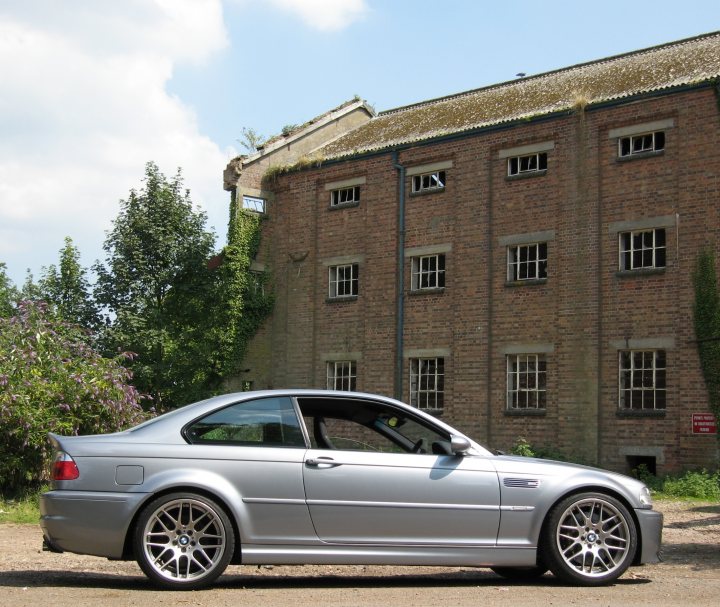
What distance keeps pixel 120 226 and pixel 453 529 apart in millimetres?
28509

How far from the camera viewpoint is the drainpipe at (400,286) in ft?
92.0

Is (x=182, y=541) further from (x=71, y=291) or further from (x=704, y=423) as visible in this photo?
(x=71, y=291)

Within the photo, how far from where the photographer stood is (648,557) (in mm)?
8094

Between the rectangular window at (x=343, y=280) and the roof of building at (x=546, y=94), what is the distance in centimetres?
337

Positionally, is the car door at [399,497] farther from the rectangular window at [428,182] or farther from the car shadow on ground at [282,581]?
the rectangular window at [428,182]

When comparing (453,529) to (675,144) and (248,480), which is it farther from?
(675,144)

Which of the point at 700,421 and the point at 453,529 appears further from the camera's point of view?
the point at 700,421

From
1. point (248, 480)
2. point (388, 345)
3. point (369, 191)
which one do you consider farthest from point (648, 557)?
point (369, 191)

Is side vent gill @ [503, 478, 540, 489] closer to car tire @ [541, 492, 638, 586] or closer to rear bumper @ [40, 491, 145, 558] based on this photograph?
car tire @ [541, 492, 638, 586]

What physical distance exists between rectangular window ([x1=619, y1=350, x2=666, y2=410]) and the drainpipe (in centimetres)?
677

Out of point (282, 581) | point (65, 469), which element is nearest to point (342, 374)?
point (282, 581)

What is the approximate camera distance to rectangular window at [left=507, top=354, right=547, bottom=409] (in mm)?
24797

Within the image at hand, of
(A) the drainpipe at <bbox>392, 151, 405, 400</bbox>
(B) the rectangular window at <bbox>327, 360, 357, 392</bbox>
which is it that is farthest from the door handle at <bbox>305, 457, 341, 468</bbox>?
(B) the rectangular window at <bbox>327, 360, 357, 392</bbox>

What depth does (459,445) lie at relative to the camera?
26.0ft
